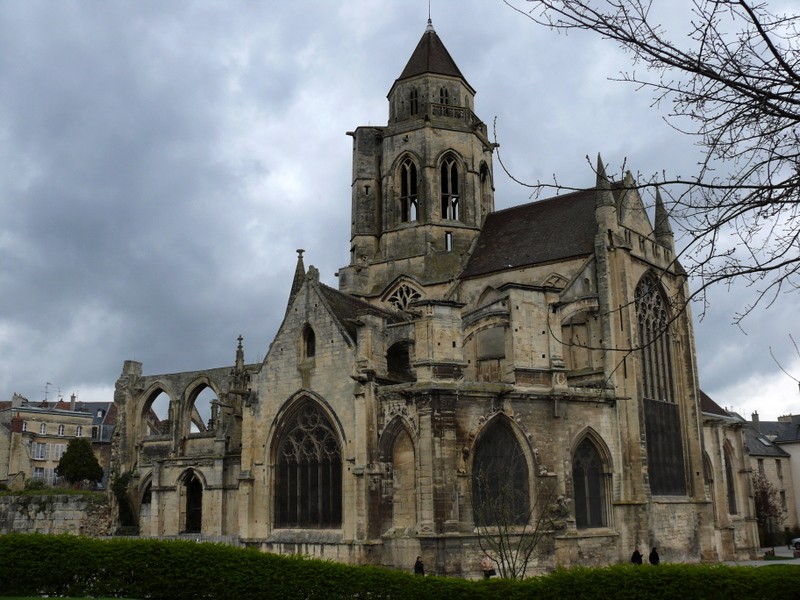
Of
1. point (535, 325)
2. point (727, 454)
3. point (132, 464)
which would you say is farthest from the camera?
point (132, 464)

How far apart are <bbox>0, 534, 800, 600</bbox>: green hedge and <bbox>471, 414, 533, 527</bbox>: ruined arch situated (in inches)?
268

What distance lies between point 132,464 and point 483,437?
65.6 feet

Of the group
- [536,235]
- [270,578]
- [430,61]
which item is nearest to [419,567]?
[270,578]

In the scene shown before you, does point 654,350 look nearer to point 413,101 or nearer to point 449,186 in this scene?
point 449,186

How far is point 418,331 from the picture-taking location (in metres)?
21.1

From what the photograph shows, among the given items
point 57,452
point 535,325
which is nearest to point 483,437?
point 535,325

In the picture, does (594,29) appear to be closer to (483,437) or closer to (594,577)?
(594,577)

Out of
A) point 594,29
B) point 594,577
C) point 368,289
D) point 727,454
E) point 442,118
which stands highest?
point 442,118

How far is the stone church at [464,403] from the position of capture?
2038 centimetres

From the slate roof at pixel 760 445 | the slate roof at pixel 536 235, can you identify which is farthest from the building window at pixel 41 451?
the slate roof at pixel 760 445

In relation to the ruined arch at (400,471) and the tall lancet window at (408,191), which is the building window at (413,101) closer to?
the tall lancet window at (408,191)

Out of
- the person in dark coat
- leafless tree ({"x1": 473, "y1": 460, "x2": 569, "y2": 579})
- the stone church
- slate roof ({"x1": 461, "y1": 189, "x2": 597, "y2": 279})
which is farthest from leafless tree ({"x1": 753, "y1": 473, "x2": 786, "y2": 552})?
the person in dark coat

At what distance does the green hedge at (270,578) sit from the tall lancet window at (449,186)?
65.3 feet

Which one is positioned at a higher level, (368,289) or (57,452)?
(368,289)
